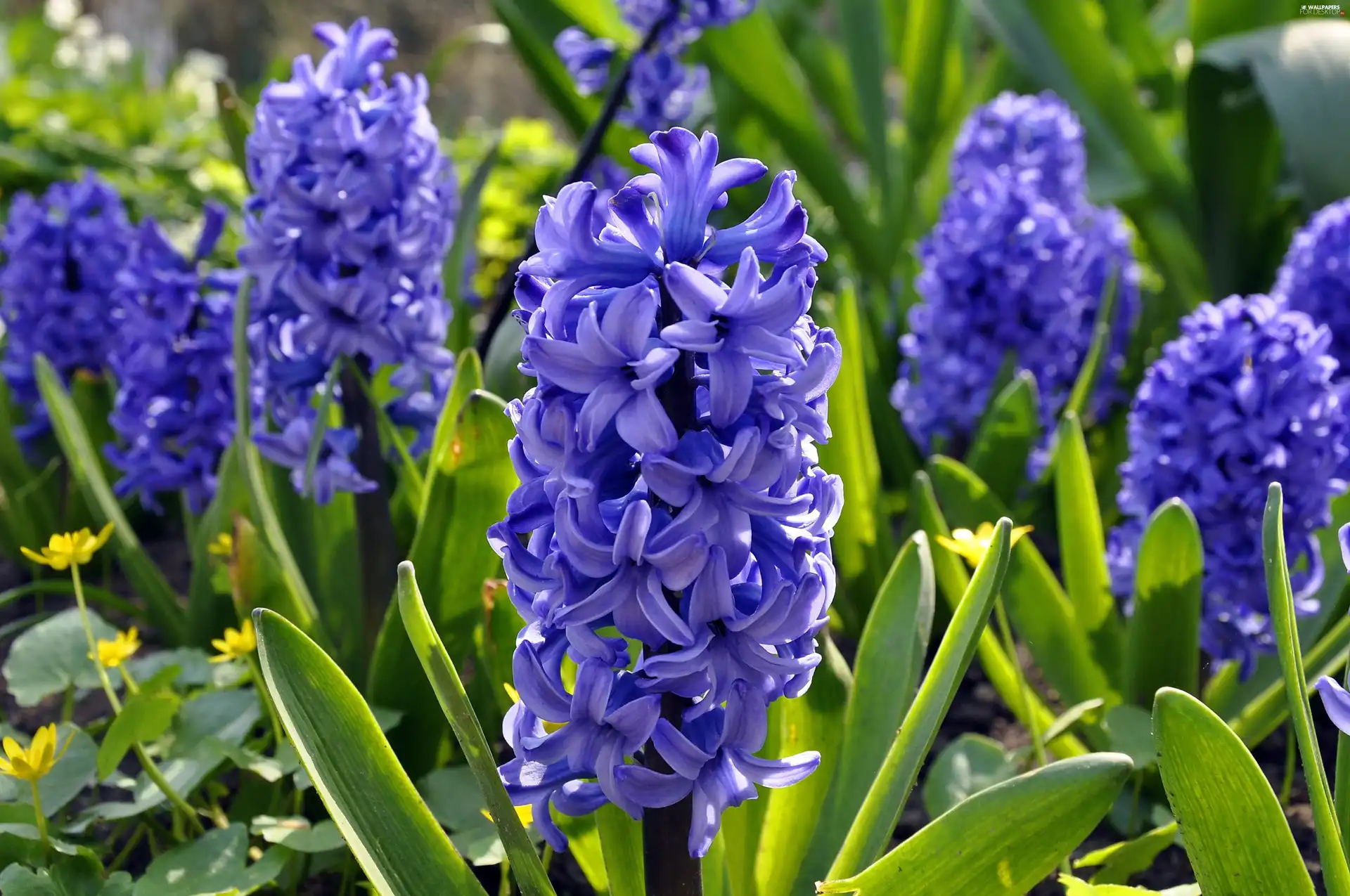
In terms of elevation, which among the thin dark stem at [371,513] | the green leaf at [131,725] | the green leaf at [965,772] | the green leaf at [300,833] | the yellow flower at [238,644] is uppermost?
the thin dark stem at [371,513]

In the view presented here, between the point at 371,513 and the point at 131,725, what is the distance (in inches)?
19.7

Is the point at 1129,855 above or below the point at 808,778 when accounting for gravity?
below

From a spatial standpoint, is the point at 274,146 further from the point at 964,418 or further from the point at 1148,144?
the point at 1148,144

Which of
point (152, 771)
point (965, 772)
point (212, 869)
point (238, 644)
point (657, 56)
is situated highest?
point (657, 56)

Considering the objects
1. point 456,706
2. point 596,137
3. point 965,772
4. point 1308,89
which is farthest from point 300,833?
point 1308,89

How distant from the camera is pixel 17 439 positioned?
2738 millimetres

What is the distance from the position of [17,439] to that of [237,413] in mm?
1222

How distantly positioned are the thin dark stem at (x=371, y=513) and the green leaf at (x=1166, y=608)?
1.14 meters

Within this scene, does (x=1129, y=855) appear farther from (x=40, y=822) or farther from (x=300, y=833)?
(x=40, y=822)

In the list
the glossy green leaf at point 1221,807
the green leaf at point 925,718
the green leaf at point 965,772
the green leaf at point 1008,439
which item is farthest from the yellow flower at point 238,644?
the green leaf at point 1008,439

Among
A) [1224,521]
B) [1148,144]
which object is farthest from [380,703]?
[1148,144]

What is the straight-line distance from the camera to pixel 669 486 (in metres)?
0.96

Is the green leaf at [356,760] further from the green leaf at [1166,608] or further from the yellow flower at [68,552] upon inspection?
the green leaf at [1166,608]

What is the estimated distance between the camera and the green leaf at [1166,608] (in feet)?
5.61
